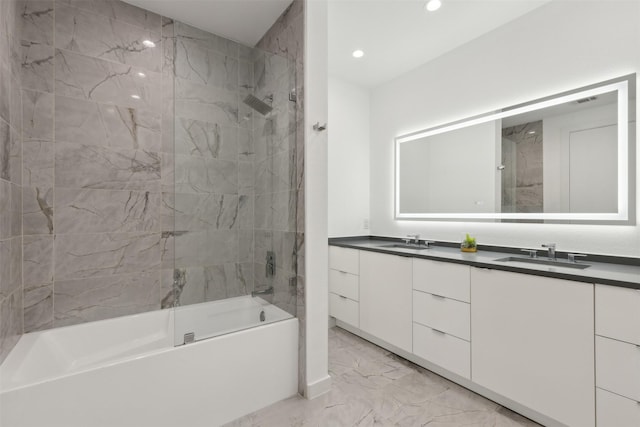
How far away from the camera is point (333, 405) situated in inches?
68.6

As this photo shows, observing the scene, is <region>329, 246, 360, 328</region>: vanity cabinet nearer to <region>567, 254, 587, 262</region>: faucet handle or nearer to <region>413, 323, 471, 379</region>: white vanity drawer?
Answer: <region>413, 323, 471, 379</region>: white vanity drawer

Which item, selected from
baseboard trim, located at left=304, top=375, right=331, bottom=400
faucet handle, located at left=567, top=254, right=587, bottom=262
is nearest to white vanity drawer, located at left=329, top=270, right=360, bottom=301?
baseboard trim, located at left=304, top=375, right=331, bottom=400

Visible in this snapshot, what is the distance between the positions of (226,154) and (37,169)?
1089 millimetres

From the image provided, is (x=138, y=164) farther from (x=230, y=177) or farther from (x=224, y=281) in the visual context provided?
(x=224, y=281)

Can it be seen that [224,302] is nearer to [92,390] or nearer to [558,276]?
[92,390]

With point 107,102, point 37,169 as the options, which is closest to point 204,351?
point 37,169

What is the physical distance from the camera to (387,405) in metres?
1.74

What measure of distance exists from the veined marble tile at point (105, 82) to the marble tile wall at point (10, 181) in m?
0.20

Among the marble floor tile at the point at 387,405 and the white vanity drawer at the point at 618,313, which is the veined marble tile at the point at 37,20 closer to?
the marble floor tile at the point at 387,405

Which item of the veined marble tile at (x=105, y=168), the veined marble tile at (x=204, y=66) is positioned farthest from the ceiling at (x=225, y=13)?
the veined marble tile at (x=105, y=168)

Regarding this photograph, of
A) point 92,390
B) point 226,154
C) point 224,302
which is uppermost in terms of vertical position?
point 226,154

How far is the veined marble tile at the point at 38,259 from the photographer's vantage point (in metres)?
1.68

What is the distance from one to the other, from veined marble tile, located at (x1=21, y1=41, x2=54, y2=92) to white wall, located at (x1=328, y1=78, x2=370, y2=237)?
220cm

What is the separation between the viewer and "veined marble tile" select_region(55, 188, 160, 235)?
179 centimetres
